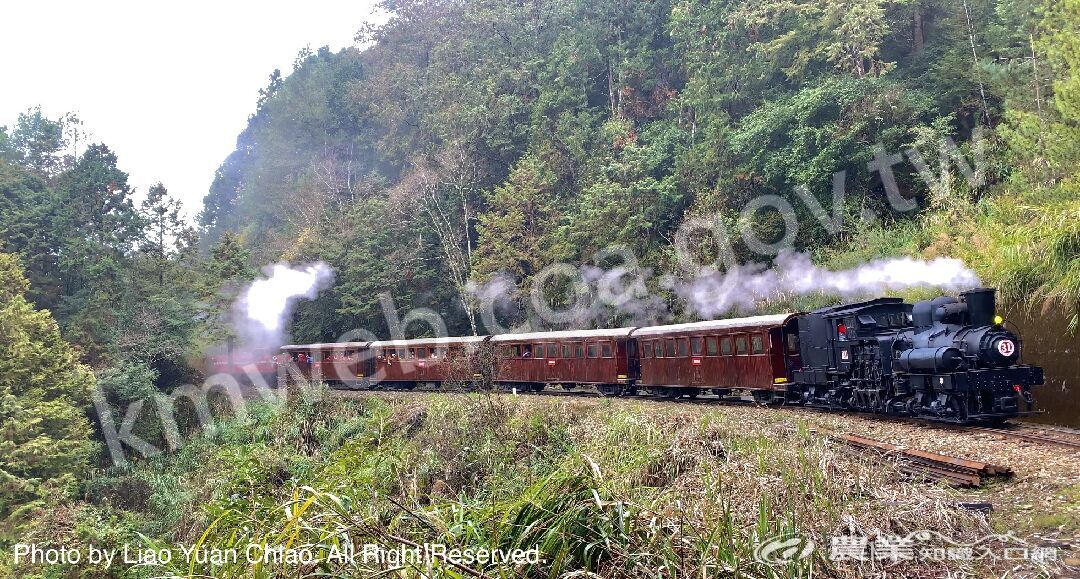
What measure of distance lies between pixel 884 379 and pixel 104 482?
2569 cm

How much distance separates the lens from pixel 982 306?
Answer: 1381cm

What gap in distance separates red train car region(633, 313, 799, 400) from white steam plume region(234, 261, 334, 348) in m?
27.8

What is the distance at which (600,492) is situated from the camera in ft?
19.2

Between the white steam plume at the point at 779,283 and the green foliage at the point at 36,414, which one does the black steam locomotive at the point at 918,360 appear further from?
the green foliage at the point at 36,414

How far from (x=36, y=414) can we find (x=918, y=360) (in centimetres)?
2626

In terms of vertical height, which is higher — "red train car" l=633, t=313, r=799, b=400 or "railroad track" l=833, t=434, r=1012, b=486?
"red train car" l=633, t=313, r=799, b=400

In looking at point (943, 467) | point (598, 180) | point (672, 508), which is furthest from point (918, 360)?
point (598, 180)

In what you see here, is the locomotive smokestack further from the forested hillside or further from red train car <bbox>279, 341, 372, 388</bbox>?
red train car <bbox>279, 341, 372, 388</bbox>

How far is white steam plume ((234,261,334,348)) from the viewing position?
44.0 metres

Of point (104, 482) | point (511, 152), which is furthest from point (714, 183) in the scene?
point (104, 482)

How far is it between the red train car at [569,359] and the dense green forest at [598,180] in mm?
7434

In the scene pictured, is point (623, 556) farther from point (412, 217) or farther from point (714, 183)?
point (412, 217)

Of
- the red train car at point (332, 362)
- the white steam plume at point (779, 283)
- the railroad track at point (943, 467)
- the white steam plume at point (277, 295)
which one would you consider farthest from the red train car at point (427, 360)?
the railroad track at point (943, 467)

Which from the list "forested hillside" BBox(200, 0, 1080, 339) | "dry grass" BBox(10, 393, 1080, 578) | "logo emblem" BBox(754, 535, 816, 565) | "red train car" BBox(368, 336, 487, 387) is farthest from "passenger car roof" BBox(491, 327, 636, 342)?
"logo emblem" BBox(754, 535, 816, 565)
